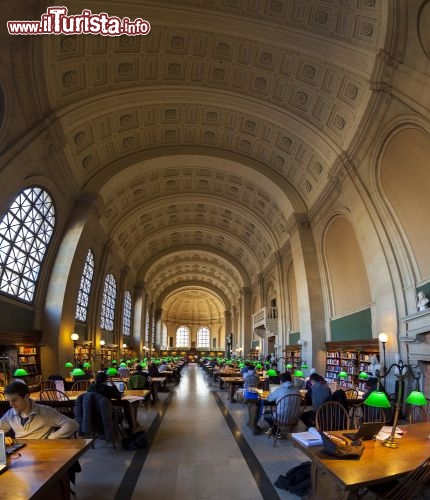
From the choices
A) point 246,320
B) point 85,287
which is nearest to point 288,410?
point 85,287

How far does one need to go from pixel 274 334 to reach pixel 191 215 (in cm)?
1065

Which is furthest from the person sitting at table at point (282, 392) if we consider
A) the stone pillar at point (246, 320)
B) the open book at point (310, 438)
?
the stone pillar at point (246, 320)

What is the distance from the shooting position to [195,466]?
19.3 ft

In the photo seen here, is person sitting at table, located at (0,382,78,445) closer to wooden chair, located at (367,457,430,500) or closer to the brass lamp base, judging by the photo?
wooden chair, located at (367,457,430,500)

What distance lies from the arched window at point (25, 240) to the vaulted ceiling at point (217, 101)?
2.36 m

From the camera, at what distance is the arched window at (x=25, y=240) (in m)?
12.6

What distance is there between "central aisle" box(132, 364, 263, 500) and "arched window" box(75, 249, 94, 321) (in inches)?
449

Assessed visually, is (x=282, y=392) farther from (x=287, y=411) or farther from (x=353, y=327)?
(x=353, y=327)

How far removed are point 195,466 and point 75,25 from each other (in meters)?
10.9

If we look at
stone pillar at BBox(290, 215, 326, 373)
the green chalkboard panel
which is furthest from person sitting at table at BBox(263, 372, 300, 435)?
stone pillar at BBox(290, 215, 326, 373)

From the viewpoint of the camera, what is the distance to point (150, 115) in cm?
1669

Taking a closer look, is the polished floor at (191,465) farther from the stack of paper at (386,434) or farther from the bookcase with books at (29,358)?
the bookcase with books at (29,358)

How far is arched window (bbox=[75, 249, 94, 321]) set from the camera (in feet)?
64.7

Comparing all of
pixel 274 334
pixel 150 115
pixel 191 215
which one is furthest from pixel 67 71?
pixel 274 334
